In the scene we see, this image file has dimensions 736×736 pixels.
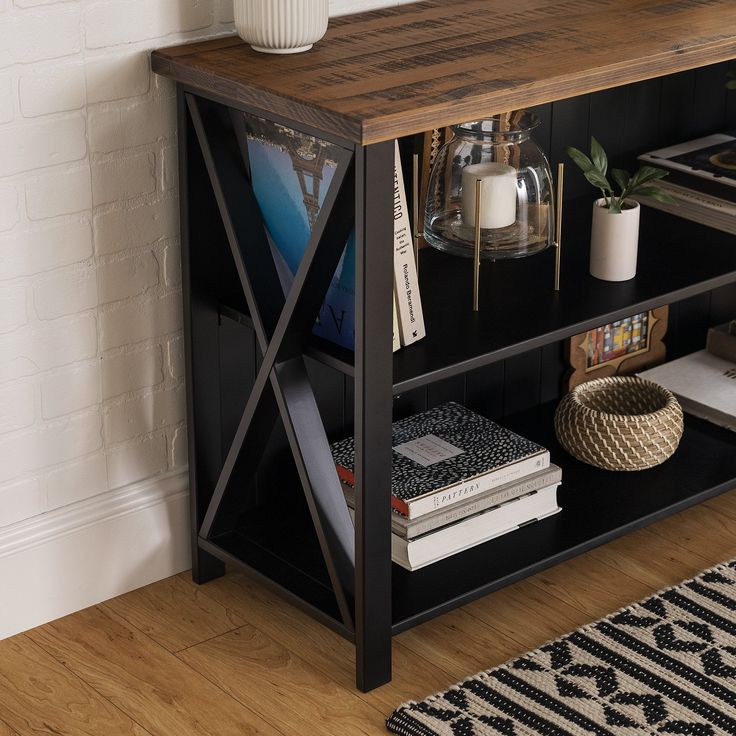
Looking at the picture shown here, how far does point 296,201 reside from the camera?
1.75 metres

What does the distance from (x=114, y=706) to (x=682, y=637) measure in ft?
2.71

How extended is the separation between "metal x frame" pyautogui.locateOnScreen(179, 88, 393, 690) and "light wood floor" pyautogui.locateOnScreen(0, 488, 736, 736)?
87mm

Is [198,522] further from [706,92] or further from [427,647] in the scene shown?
[706,92]

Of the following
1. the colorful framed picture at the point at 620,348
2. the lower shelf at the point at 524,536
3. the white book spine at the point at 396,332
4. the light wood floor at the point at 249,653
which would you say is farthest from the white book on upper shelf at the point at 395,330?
the colorful framed picture at the point at 620,348

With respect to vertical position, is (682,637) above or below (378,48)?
below

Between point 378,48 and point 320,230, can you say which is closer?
point 320,230

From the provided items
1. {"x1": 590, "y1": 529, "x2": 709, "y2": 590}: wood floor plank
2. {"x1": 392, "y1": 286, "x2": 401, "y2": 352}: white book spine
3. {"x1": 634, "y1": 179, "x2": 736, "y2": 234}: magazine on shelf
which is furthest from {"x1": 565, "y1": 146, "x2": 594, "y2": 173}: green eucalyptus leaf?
{"x1": 590, "y1": 529, "x2": 709, "y2": 590}: wood floor plank

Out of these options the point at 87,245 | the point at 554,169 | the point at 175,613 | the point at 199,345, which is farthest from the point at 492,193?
the point at 175,613

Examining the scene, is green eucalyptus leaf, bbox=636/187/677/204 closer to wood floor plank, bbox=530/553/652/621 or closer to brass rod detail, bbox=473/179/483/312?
brass rod detail, bbox=473/179/483/312

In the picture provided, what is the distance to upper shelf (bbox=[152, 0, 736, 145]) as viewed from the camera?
1.58 meters

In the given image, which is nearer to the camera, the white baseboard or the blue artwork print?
the blue artwork print

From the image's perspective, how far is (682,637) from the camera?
6.41 ft

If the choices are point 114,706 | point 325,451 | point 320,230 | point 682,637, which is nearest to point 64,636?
point 114,706

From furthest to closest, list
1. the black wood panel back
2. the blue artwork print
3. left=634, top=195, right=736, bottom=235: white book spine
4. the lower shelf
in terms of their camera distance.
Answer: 1. left=634, top=195, right=736, bottom=235: white book spine
2. the black wood panel back
3. the lower shelf
4. the blue artwork print
